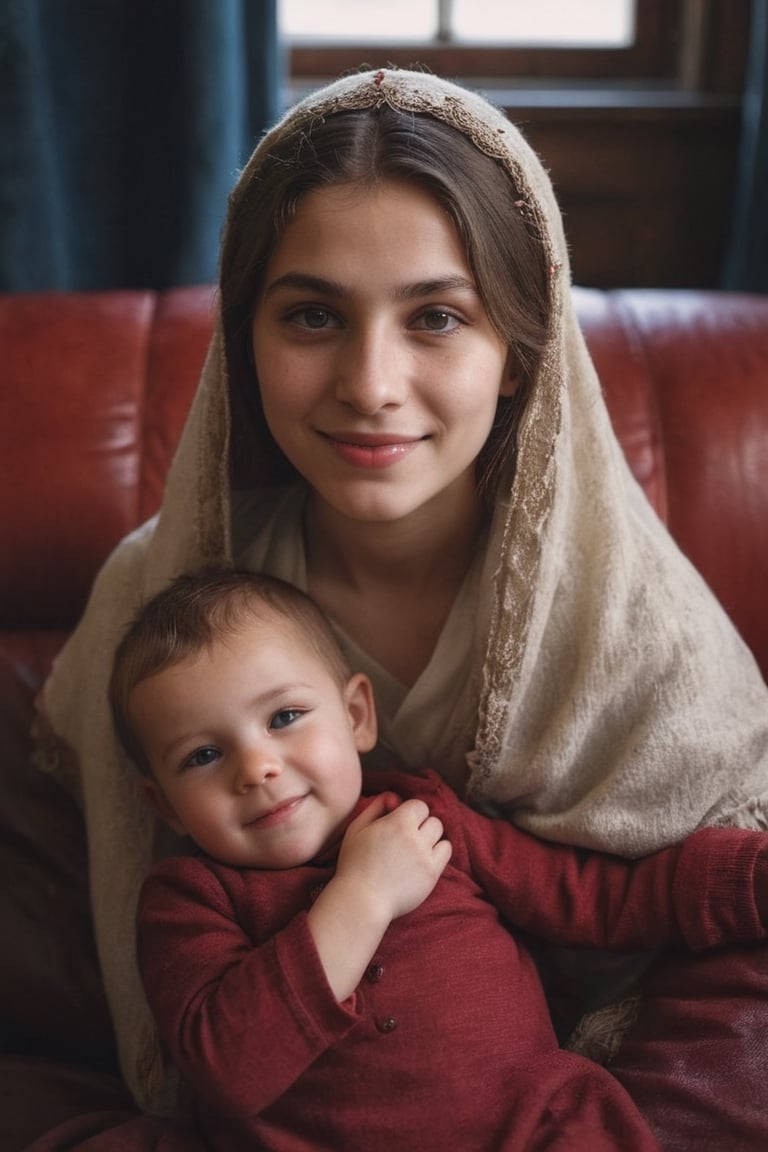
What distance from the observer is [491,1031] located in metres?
1.05

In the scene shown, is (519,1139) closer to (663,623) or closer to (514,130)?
(663,623)

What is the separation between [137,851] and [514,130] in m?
0.86

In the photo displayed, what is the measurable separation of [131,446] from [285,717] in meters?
0.61

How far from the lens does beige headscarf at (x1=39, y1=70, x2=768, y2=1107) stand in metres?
1.17

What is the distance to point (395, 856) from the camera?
1068 millimetres

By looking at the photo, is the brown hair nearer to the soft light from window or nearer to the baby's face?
A: the baby's face

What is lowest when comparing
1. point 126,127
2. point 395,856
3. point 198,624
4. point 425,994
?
point 425,994

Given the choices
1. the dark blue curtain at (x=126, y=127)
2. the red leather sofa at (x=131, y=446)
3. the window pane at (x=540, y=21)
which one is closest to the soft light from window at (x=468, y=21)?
the window pane at (x=540, y=21)

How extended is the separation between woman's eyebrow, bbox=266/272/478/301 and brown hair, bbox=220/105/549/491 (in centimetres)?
2

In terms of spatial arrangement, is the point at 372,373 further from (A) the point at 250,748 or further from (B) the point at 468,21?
(B) the point at 468,21

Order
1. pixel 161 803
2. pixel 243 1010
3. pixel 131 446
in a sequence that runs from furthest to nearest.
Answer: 1. pixel 131 446
2. pixel 161 803
3. pixel 243 1010

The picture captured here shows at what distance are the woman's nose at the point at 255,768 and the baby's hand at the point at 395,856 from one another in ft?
0.35

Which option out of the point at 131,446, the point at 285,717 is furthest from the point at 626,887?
the point at 131,446

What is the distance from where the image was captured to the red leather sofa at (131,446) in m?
1.52
